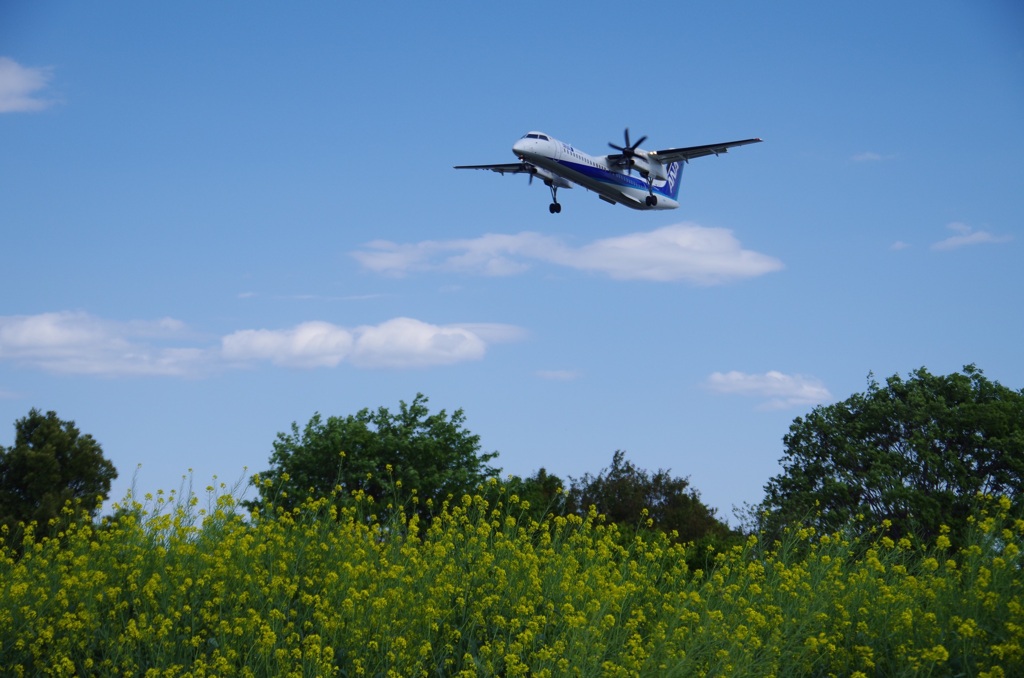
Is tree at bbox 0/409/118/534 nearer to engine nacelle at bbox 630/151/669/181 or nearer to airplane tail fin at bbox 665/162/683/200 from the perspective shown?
engine nacelle at bbox 630/151/669/181

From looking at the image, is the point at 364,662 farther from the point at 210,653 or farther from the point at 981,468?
the point at 981,468

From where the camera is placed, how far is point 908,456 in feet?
135

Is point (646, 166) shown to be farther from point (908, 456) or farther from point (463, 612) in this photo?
point (463, 612)

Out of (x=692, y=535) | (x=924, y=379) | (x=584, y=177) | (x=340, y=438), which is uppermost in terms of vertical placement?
(x=584, y=177)

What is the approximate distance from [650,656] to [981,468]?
3508 centimetres

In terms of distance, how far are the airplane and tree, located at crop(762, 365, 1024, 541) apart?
1284 centimetres

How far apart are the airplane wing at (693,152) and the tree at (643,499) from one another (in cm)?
1568

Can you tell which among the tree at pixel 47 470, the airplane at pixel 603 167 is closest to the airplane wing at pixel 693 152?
the airplane at pixel 603 167

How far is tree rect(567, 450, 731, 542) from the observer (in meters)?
48.0

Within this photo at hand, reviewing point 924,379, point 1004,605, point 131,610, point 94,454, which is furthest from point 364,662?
point 924,379

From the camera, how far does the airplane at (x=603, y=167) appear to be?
149 feet

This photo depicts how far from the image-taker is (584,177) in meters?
47.9

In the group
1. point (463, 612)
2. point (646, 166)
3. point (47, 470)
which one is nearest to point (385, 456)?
point (47, 470)

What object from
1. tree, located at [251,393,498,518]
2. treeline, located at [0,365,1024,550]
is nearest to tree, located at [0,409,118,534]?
treeline, located at [0,365,1024,550]
